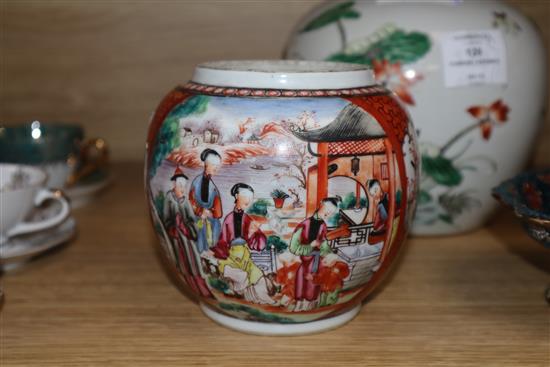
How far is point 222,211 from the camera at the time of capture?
1.75ft

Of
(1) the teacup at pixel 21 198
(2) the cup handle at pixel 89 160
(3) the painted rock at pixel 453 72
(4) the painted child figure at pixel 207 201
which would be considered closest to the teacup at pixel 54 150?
(2) the cup handle at pixel 89 160

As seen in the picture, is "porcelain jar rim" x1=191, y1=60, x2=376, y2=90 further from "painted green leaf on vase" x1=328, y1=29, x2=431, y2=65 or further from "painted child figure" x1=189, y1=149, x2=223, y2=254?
"painted green leaf on vase" x1=328, y1=29, x2=431, y2=65

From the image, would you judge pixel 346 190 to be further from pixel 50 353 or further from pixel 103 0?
pixel 103 0

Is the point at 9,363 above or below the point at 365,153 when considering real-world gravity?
below

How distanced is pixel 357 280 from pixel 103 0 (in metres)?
0.72

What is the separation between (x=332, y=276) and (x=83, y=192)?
0.52 meters

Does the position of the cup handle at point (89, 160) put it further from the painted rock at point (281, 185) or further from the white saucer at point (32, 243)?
the painted rock at point (281, 185)

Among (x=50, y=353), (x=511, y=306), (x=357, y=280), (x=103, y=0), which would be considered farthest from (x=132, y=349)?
(x=103, y=0)

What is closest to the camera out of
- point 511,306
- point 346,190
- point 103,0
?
point 346,190

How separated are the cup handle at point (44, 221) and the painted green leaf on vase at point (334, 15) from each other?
0.32 meters

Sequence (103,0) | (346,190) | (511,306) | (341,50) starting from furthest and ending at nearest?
(103,0) < (341,50) < (511,306) < (346,190)

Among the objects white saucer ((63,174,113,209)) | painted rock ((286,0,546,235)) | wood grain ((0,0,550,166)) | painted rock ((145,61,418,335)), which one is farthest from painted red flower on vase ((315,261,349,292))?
wood grain ((0,0,550,166))

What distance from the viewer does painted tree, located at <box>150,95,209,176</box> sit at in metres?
0.56

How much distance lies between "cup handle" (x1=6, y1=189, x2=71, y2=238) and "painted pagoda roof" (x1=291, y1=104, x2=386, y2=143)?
344mm
